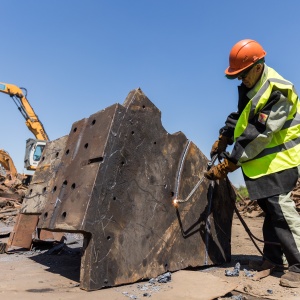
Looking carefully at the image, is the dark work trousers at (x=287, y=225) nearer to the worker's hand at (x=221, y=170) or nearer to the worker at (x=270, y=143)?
the worker at (x=270, y=143)

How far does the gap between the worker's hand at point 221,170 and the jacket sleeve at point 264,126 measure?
6.4 inches

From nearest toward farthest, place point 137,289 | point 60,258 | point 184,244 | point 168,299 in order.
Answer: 1. point 168,299
2. point 137,289
3. point 184,244
4. point 60,258

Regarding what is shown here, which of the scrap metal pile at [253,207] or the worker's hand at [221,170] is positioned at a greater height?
the scrap metal pile at [253,207]

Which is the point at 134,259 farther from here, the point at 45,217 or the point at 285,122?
the point at 285,122

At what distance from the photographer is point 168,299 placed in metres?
2.52

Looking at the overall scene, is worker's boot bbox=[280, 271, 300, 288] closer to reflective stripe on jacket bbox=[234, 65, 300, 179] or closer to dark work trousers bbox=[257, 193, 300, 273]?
dark work trousers bbox=[257, 193, 300, 273]

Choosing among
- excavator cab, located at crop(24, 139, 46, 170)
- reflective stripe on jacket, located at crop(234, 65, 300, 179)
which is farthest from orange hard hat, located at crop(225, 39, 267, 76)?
excavator cab, located at crop(24, 139, 46, 170)

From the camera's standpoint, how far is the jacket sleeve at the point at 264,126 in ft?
10.0

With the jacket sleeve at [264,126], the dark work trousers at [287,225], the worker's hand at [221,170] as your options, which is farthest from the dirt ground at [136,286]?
the jacket sleeve at [264,126]

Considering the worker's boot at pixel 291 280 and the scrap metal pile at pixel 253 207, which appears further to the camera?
the scrap metal pile at pixel 253 207

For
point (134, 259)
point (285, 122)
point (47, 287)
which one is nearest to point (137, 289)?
point (134, 259)

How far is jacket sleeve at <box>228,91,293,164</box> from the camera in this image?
10.0 feet

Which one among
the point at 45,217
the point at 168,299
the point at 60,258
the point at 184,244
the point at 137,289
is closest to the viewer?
the point at 168,299

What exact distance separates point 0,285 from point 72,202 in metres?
0.82
